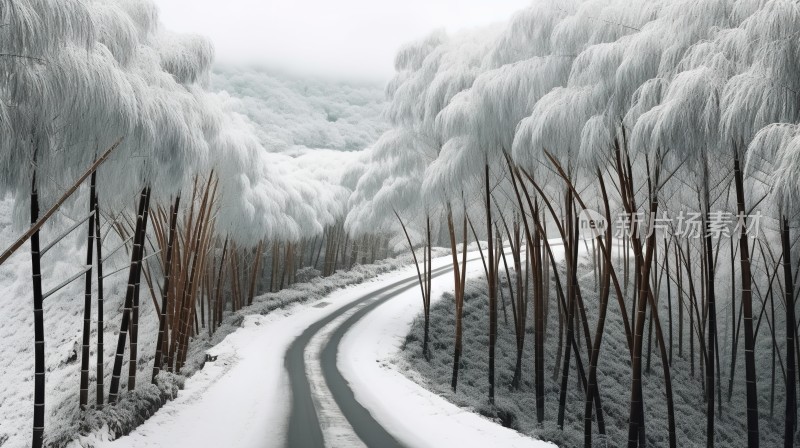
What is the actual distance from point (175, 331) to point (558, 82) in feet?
24.4

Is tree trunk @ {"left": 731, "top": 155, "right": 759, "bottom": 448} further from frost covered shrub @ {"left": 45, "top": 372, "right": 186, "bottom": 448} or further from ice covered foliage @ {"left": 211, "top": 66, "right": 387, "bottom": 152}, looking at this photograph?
ice covered foliage @ {"left": 211, "top": 66, "right": 387, "bottom": 152}

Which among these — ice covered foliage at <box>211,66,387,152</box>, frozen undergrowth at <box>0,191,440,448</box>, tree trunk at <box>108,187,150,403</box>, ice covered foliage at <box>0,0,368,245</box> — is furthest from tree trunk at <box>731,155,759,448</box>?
ice covered foliage at <box>211,66,387,152</box>

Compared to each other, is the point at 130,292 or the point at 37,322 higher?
the point at 130,292

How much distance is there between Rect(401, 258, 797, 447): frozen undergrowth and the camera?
9648 mm

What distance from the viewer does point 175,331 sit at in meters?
9.20

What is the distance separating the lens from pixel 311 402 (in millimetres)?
7430

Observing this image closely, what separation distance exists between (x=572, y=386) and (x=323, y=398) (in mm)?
6474

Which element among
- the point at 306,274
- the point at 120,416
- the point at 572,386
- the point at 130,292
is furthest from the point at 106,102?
the point at 306,274

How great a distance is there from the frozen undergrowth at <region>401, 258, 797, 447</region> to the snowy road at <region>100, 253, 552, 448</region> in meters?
1.00

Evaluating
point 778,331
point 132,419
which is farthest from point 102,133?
point 778,331

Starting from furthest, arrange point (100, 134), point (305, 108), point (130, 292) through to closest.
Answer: point (305, 108)
point (130, 292)
point (100, 134)
